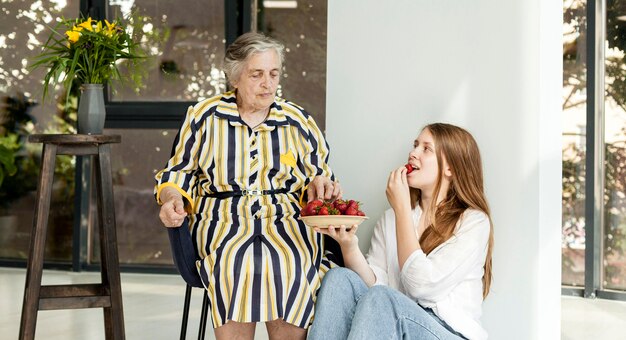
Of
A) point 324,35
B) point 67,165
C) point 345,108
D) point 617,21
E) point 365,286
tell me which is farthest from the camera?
point 67,165

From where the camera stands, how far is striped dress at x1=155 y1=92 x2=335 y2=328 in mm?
2227

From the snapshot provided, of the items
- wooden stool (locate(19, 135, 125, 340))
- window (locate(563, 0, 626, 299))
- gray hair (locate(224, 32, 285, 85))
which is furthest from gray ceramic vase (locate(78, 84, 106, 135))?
window (locate(563, 0, 626, 299))

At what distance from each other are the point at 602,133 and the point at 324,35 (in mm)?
1876

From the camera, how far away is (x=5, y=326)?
3.84 metres

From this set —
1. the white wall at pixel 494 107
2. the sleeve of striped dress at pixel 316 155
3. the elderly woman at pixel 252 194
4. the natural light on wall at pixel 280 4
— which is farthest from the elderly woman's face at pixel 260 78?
the natural light on wall at pixel 280 4

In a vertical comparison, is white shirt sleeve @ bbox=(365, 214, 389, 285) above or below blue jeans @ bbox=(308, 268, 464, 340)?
above

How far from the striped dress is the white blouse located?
0.29 metres

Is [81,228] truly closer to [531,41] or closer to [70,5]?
[70,5]

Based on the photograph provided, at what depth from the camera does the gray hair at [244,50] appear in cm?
238

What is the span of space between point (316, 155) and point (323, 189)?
6.6 inches

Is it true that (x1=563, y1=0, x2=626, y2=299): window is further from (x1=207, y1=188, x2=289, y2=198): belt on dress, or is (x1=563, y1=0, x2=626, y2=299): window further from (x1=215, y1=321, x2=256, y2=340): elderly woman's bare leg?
(x1=215, y1=321, x2=256, y2=340): elderly woman's bare leg

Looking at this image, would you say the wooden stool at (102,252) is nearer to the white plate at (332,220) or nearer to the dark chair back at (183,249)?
the dark chair back at (183,249)

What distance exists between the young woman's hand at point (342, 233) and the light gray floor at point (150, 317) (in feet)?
5.42

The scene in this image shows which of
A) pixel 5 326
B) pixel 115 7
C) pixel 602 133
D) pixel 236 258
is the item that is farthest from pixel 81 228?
pixel 236 258
